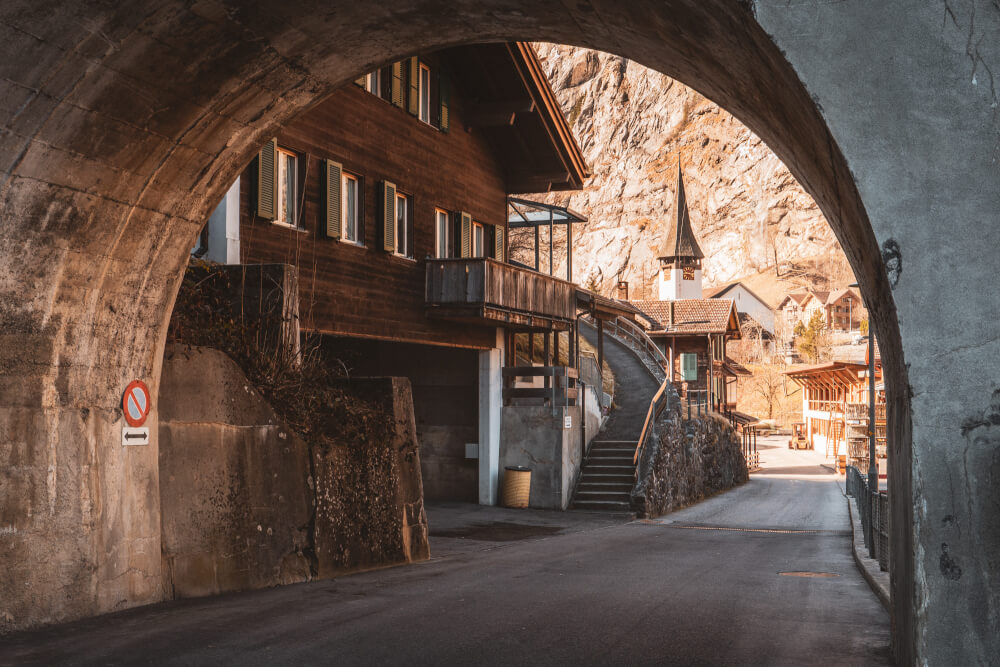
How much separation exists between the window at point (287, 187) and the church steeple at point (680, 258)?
84.2 m

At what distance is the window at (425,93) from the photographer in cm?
2327

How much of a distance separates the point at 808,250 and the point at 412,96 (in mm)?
144949

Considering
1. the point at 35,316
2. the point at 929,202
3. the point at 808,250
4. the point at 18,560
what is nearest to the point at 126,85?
the point at 35,316

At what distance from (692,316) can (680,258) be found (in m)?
45.5

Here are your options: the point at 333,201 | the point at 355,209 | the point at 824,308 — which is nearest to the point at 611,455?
the point at 355,209

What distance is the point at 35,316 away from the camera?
27.2 feet

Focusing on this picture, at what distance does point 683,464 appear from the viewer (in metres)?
31.9

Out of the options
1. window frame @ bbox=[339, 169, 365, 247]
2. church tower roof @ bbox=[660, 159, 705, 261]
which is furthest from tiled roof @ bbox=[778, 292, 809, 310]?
window frame @ bbox=[339, 169, 365, 247]

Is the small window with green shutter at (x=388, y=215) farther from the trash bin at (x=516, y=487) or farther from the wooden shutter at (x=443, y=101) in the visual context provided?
the trash bin at (x=516, y=487)

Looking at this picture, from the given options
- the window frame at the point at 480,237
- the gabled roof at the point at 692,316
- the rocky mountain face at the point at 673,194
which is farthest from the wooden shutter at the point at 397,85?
the rocky mountain face at the point at 673,194

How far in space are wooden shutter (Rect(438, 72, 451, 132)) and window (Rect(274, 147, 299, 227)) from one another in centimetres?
583

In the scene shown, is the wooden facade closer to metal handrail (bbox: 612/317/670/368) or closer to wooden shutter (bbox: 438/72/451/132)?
wooden shutter (bbox: 438/72/451/132)

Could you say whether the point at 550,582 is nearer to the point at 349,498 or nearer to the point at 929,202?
the point at 349,498

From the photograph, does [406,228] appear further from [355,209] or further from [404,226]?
[355,209]
